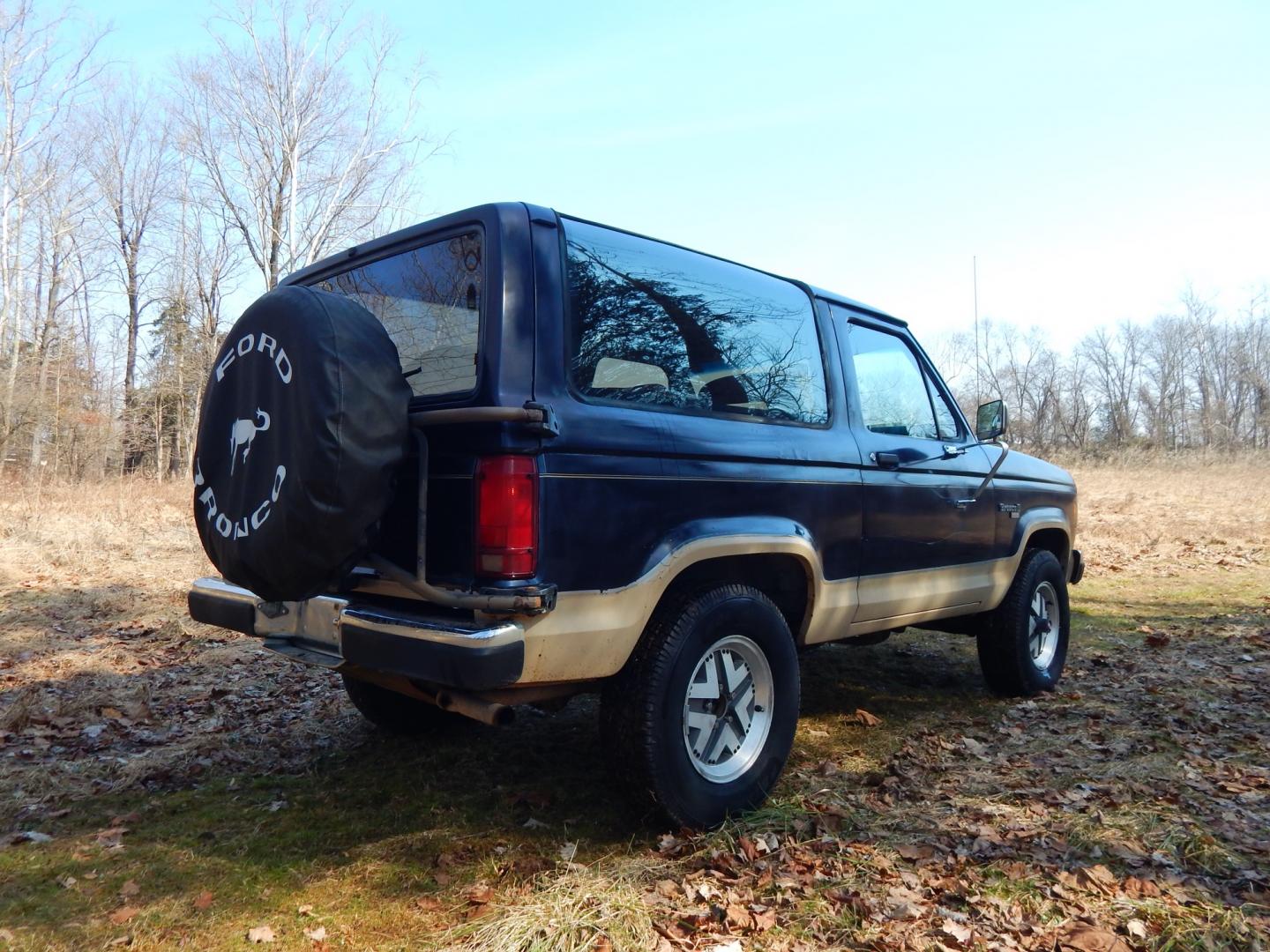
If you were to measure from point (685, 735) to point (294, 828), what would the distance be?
154 centimetres

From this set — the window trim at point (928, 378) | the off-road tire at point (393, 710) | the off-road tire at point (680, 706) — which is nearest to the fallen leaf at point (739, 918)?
the off-road tire at point (680, 706)

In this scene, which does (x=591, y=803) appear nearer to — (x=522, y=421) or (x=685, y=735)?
(x=685, y=735)

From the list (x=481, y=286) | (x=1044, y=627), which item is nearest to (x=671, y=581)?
(x=481, y=286)

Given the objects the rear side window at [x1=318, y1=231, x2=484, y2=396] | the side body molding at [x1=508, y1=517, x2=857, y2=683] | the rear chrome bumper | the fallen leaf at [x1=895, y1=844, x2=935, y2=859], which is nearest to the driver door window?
the side body molding at [x1=508, y1=517, x2=857, y2=683]

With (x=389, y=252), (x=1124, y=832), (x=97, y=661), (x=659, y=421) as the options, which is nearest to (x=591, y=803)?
(x=659, y=421)

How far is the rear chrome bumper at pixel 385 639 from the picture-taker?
236cm

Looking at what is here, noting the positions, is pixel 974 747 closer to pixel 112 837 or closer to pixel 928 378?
pixel 928 378

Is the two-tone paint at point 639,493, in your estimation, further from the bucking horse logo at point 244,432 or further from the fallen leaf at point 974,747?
the fallen leaf at point 974,747

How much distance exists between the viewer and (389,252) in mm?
3230

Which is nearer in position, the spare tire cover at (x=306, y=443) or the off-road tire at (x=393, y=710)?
the spare tire cover at (x=306, y=443)

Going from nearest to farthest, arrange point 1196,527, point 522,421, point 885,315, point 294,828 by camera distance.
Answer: point 522,421, point 294,828, point 885,315, point 1196,527

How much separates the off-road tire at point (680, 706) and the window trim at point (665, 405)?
66 centimetres

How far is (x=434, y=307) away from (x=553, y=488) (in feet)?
3.00

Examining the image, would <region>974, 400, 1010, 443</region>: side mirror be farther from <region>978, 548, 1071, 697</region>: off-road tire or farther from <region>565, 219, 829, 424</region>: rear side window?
<region>565, 219, 829, 424</region>: rear side window
